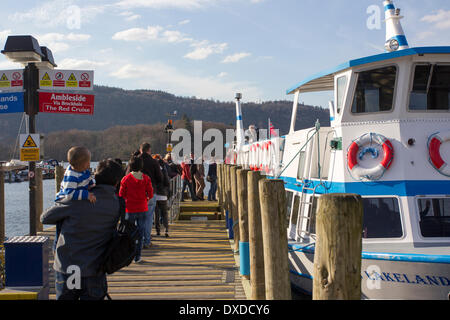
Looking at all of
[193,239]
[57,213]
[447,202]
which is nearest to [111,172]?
[57,213]

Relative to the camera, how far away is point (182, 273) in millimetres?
7512

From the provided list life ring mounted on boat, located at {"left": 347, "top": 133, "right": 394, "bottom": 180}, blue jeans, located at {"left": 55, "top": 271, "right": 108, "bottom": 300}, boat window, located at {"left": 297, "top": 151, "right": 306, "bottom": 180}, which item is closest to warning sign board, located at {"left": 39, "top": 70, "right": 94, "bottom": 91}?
boat window, located at {"left": 297, "top": 151, "right": 306, "bottom": 180}

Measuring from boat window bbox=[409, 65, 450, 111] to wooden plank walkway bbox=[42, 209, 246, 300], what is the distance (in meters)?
4.12

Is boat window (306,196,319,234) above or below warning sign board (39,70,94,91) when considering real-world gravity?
below

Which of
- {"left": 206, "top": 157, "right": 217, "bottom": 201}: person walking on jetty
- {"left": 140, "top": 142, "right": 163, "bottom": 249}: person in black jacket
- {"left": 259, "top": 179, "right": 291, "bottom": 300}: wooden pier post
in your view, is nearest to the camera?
{"left": 259, "top": 179, "right": 291, "bottom": 300}: wooden pier post

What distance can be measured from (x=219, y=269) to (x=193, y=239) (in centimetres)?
309

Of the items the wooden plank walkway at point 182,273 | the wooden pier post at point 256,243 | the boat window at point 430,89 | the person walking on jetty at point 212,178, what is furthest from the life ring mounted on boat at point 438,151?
the person walking on jetty at point 212,178

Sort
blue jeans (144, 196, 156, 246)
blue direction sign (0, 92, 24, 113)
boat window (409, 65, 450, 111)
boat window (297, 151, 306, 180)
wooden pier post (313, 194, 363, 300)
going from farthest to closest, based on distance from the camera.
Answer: blue jeans (144, 196, 156, 246), boat window (297, 151, 306, 180), blue direction sign (0, 92, 24, 113), boat window (409, 65, 450, 111), wooden pier post (313, 194, 363, 300)

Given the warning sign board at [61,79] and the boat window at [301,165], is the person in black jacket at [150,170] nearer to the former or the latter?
the warning sign board at [61,79]

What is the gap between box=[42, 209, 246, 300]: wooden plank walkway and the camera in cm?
639

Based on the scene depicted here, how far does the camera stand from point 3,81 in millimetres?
8039

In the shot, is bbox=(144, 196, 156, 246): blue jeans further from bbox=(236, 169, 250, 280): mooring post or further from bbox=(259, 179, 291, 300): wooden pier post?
bbox=(259, 179, 291, 300): wooden pier post

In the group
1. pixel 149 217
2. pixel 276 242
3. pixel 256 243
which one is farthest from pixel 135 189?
pixel 276 242
